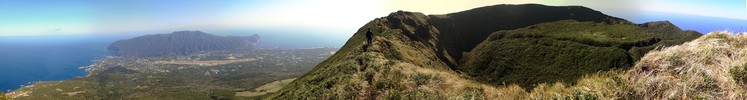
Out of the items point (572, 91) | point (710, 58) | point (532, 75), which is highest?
point (710, 58)

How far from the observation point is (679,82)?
11.4 m

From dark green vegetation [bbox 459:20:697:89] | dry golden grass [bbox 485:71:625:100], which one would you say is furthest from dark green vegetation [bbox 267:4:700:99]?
dry golden grass [bbox 485:71:625:100]

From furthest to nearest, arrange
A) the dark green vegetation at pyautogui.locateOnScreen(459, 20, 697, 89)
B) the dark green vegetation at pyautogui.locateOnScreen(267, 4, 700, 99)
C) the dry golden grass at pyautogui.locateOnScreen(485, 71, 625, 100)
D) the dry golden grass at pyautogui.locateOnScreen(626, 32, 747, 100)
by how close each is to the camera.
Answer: the dark green vegetation at pyautogui.locateOnScreen(459, 20, 697, 89) → the dark green vegetation at pyautogui.locateOnScreen(267, 4, 700, 99) → the dry golden grass at pyautogui.locateOnScreen(485, 71, 625, 100) → the dry golden grass at pyautogui.locateOnScreen(626, 32, 747, 100)

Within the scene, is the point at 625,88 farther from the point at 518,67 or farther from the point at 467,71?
the point at 518,67

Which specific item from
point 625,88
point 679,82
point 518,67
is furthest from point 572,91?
point 518,67

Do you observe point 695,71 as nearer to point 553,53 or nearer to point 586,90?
point 586,90

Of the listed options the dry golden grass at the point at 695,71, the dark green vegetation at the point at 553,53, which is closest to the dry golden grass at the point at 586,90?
the dry golden grass at the point at 695,71

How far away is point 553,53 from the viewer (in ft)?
481

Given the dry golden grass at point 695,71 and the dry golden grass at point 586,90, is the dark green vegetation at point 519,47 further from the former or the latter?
the dry golden grass at point 695,71

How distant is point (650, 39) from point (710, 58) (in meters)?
174

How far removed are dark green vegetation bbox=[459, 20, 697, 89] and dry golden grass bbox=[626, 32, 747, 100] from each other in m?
98.1

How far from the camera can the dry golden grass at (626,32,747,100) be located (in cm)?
1058

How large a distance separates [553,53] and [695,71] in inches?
5686

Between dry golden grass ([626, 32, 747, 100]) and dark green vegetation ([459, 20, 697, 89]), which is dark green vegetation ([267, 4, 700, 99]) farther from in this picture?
dry golden grass ([626, 32, 747, 100])
